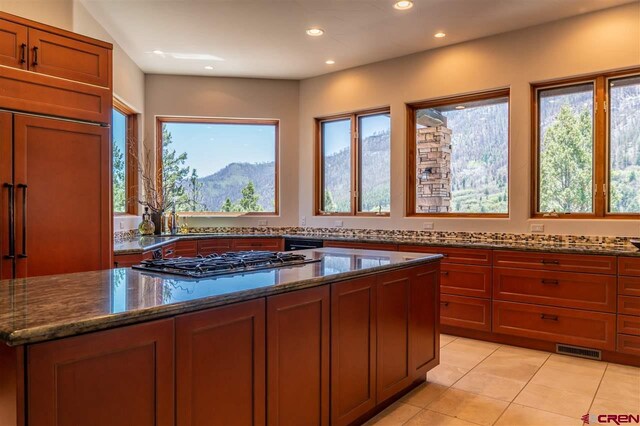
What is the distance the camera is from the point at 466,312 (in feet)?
13.4

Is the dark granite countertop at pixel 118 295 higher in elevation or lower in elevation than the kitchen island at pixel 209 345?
higher

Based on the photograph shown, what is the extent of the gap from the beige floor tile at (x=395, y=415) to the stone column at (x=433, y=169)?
2649 millimetres

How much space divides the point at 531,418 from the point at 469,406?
0.34 m

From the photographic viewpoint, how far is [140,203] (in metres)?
5.29

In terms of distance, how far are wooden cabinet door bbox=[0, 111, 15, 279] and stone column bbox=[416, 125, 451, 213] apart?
12.7 ft

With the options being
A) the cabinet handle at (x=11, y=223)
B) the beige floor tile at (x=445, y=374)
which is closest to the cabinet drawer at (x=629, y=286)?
the beige floor tile at (x=445, y=374)

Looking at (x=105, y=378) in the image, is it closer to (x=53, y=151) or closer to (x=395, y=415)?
(x=395, y=415)

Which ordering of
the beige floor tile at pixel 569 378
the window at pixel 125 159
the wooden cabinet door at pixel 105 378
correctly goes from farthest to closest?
the window at pixel 125 159 → the beige floor tile at pixel 569 378 → the wooden cabinet door at pixel 105 378

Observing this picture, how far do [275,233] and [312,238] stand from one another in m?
0.81

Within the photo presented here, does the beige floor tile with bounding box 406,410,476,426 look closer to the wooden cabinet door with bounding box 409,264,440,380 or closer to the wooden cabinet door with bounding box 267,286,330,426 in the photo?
the wooden cabinet door with bounding box 409,264,440,380

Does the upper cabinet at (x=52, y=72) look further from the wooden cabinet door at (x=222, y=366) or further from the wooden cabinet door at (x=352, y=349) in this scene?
the wooden cabinet door at (x=352, y=349)

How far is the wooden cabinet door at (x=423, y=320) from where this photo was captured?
278 centimetres

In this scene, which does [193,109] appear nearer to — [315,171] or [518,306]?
[315,171]

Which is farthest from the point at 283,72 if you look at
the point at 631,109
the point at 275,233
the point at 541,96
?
the point at 631,109
